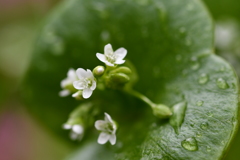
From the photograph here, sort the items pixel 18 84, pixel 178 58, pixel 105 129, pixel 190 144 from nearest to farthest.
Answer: pixel 190 144, pixel 105 129, pixel 178 58, pixel 18 84

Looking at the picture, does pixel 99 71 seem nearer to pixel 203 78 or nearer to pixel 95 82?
pixel 95 82

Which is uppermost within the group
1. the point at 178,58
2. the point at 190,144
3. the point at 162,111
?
the point at 178,58

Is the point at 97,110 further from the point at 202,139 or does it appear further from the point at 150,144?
the point at 202,139

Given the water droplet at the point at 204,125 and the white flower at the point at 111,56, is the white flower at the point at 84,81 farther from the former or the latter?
the water droplet at the point at 204,125

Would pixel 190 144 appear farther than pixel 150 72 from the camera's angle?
No

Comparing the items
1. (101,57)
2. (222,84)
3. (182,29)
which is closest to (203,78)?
(222,84)

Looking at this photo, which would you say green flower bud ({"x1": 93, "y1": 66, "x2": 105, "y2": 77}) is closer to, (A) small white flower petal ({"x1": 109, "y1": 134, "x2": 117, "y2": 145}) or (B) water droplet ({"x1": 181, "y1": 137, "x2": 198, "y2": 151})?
(A) small white flower petal ({"x1": 109, "y1": 134, "x2": 117, "y2": 145})

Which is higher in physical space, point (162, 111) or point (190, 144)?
point (162, 111)

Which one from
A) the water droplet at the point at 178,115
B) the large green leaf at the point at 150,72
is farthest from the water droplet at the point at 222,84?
the water droplet at the point at 178,115
